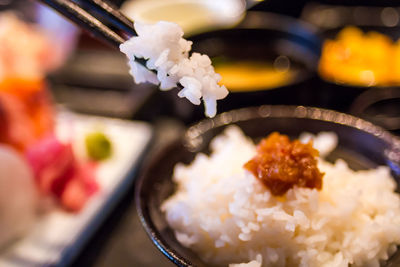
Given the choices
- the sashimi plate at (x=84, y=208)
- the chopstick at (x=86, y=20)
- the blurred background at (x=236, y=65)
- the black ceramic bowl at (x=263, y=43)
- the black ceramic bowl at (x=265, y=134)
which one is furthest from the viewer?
the black ceramic bowl at (x=263, y=43)

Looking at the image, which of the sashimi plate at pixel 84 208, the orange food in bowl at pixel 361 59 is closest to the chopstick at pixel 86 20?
the sashimi plate at pixel 84 208

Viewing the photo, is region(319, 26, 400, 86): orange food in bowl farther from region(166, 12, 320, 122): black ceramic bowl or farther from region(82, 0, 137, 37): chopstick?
region(82, 0, 137, 37): chopstick

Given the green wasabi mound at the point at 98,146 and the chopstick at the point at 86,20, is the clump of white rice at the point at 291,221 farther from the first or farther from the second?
the green wasabi mound at the point at 98,146

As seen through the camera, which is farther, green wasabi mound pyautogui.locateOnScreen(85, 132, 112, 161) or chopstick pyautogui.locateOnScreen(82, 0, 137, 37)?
green wasabi mound pyautogui.locateOnScreen(85, 132, 112, 161)

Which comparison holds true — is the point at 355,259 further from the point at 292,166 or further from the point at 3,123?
the point at 3,123

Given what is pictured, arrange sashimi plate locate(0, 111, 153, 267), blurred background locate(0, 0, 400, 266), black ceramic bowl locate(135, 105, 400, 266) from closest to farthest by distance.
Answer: black ceramic bowl locate(135, 105, 400, 266) → sashimi plate locate(0, 111, 153, 267) → blurred background locate(0, 0, 400, 266)

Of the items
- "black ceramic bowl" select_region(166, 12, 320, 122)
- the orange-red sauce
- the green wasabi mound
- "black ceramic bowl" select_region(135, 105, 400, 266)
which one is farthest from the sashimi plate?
the orange-red sauce
